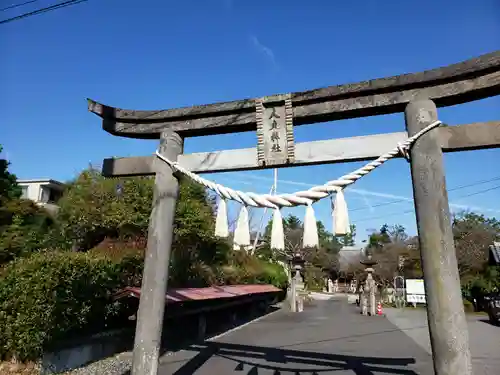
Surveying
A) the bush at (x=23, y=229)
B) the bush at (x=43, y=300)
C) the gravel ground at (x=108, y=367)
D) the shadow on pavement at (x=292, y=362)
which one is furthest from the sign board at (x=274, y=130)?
the bush at (x=23, y=229)

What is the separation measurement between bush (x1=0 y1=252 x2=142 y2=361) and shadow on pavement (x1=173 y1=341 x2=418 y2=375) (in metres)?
2.30

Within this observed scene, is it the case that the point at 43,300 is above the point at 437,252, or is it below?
below

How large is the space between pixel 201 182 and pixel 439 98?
2.73 metres

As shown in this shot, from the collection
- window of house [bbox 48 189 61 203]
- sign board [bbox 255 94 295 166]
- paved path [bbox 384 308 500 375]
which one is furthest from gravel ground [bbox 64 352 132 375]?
window of house [bbox 48 189 61 203]

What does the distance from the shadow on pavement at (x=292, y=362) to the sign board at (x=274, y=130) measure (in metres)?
4.12

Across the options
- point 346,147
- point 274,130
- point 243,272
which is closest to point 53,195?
point 243,272

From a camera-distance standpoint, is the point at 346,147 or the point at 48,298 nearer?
the point at 346,147

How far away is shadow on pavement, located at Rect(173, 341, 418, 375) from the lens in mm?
6273

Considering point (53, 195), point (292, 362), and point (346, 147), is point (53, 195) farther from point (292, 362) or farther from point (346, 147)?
point (346, 147)

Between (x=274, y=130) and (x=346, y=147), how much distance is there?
860 mm

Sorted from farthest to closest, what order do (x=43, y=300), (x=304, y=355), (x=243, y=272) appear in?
(x=243, y=272) < (x=304, y=355) < (x=43, y=300)

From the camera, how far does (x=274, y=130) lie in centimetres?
414

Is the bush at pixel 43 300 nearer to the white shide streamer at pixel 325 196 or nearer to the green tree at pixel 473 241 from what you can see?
the white shide streamer at pixel 325 196

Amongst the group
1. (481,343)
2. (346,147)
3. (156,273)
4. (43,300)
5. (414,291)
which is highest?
(346,147)
